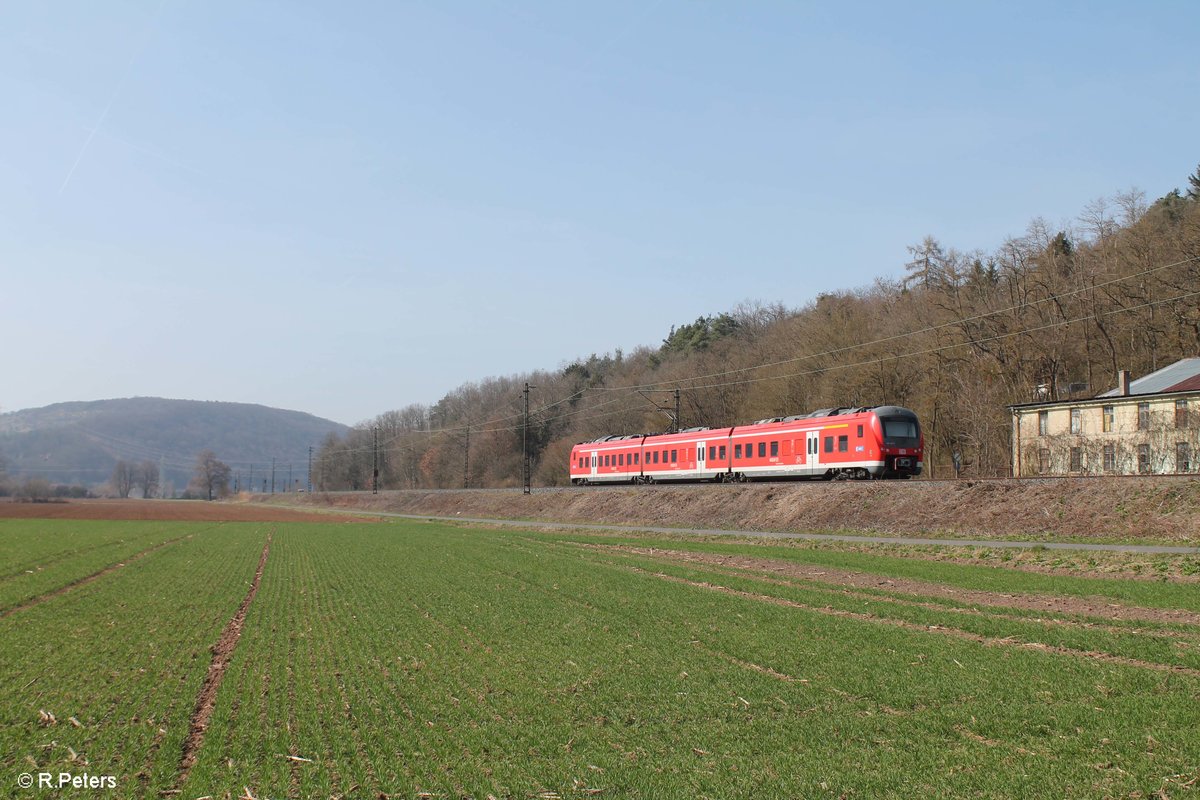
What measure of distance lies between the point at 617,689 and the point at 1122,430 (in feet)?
150

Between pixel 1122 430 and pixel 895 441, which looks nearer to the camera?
pixel 895 441

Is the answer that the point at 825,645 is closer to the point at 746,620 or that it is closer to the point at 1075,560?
the point at 746,620

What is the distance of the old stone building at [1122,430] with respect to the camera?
3969 centimetres

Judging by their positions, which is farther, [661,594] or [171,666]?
[661,594]

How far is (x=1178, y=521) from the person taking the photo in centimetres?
2712

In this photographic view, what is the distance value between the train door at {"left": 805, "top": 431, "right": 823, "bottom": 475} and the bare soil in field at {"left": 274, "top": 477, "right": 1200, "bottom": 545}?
100 centimetres

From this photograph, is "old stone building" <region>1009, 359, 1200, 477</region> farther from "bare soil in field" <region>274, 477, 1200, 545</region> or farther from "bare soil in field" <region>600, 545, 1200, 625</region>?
"bare soil in field" <region>600, 545, 1200, 625</region>

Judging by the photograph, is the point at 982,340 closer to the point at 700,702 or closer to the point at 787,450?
the point at 787,450

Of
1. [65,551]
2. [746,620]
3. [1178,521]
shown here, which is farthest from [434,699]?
[65,551]

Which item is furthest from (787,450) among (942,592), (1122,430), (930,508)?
(942,592)

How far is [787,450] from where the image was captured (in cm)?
4619

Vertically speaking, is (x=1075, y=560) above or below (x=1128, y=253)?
below

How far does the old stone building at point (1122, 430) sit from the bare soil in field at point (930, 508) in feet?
24.9

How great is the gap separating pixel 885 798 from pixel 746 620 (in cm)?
875
